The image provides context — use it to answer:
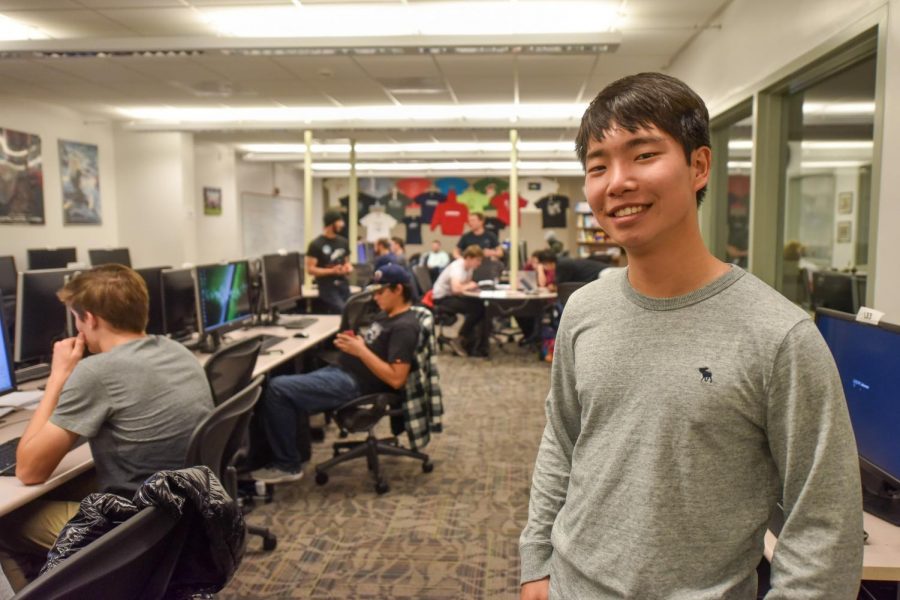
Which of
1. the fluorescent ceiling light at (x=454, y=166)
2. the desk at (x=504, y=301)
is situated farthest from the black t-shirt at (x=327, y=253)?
the fluorescent ceiling light at (x=454, y=166)

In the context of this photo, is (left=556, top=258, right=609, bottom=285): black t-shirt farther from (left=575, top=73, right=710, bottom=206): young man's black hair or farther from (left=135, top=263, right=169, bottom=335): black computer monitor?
(left=575, top=73, right=710, bottom=206): young man's black hair

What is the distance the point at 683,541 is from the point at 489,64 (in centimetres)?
579

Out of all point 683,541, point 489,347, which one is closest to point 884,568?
point 683,541

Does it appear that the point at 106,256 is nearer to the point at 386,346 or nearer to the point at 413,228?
the point at 386,346

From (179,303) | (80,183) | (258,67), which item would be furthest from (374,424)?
(80,183)

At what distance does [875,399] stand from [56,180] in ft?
30.0

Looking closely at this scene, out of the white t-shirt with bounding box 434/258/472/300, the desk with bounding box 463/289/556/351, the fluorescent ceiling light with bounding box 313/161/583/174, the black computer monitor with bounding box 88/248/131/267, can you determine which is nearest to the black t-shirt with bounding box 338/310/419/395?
the desk with bounding box 463/289/556/351

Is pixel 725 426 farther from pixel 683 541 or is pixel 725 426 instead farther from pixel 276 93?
pixel 276 93

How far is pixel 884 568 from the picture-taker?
1.40 meters

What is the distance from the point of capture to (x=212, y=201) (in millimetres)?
11523

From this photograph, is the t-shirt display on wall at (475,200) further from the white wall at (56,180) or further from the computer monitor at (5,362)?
the computer monitor at (5,362)

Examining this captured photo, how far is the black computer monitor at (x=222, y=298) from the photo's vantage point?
387 centimetres

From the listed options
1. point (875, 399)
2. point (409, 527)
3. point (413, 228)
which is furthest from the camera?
point (413, 228)

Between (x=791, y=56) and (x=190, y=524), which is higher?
(x=791, y=56)
